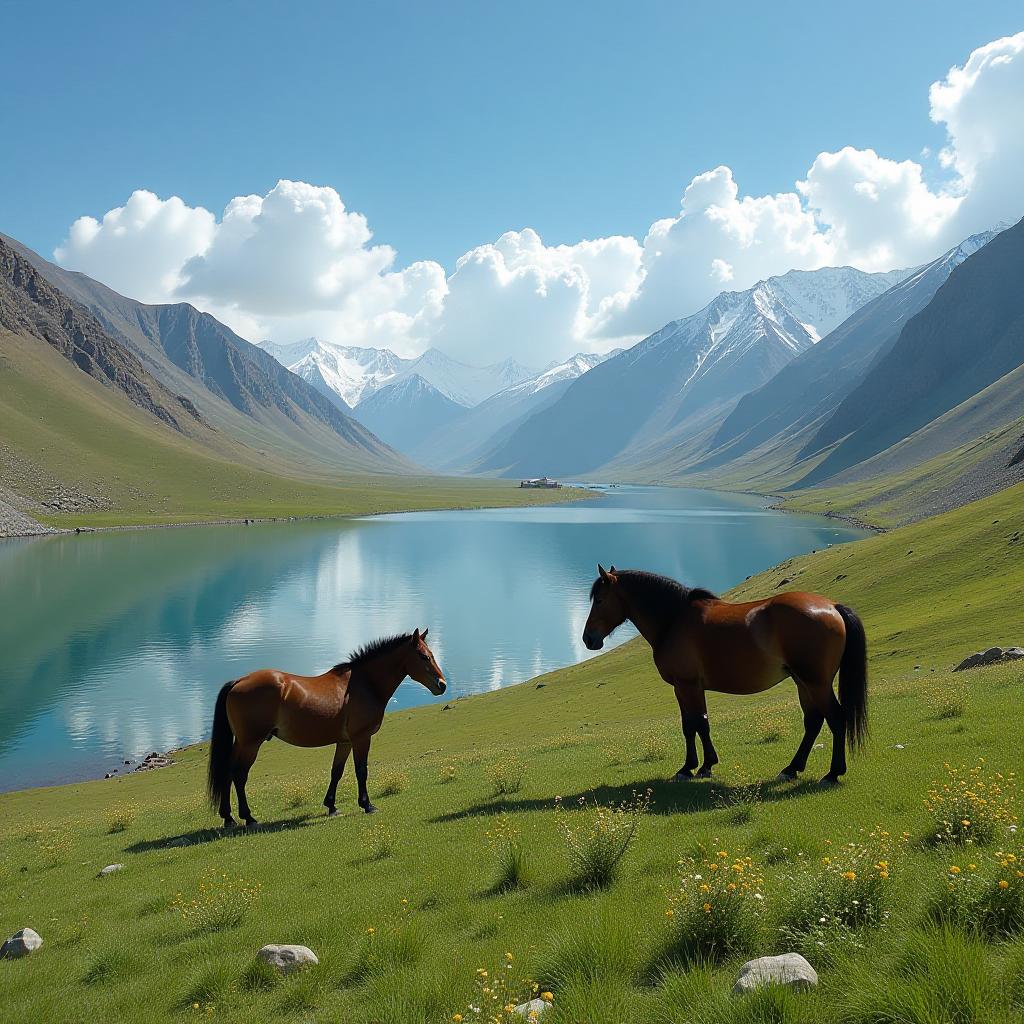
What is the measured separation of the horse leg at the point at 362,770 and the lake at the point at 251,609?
27.1m

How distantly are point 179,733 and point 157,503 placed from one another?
165334 millimetres

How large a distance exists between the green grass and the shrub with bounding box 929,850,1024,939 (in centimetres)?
12

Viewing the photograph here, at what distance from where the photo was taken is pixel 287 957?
810 cm

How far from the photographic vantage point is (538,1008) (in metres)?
6.25

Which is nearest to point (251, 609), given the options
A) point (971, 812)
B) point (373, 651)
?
point (373, 651)

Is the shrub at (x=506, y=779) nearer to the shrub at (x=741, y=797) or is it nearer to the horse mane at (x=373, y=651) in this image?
the horse mane at (x=373, y=651)

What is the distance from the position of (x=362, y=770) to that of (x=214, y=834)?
349cm

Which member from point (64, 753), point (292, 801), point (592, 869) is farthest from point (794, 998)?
point (64, 753)

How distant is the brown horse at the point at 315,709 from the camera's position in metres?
15.7

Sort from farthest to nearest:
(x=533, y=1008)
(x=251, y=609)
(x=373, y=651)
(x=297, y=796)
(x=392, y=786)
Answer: (x=251, y=609) < (x=297, y=796) < (x=392, y=786) < (x=373, y=651) < (x=533, y=1008)

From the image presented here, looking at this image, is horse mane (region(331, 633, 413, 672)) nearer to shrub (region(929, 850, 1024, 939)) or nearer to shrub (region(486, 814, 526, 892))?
shrub (region(486, 814, 526, 892))

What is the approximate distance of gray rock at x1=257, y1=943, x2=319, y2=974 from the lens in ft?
26.2

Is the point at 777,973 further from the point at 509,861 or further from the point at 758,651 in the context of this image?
the point at 758,651

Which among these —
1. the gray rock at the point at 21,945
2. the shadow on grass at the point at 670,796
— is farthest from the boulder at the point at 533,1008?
the gray rock at the point at 21,945
